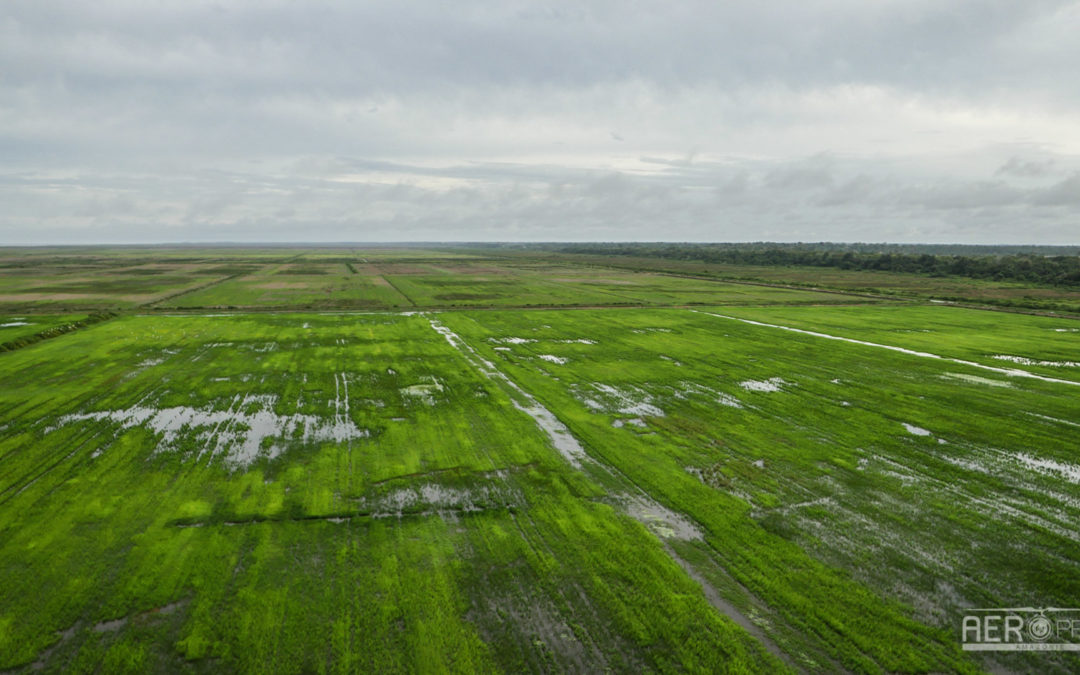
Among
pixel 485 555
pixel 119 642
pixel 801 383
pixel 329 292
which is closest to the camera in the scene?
pixel 119 642

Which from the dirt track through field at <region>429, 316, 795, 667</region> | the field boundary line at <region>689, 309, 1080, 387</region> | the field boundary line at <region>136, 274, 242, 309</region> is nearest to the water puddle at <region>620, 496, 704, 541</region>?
the dirt track through field at <region>429, 316, 795, 667</region>

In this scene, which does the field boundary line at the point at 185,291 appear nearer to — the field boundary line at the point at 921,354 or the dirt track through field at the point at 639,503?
the dirt track through field at the point at 639,503

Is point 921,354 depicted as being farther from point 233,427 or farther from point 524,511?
point 233,427

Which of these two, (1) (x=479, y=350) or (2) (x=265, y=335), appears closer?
(1) (x=479, y=350)

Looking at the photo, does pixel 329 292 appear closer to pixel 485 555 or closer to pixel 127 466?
pixel 127 466

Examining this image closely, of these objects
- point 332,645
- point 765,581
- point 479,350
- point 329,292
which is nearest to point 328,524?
point 332,645

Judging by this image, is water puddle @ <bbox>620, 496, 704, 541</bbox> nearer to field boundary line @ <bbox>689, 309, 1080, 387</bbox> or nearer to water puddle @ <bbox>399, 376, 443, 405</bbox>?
water puddle @ <bbox>399, 376, 443, 405</bbox>


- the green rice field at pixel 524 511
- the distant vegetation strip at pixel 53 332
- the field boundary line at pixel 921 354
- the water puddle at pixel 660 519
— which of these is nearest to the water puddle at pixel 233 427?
the green rice field at pixel 524 511
